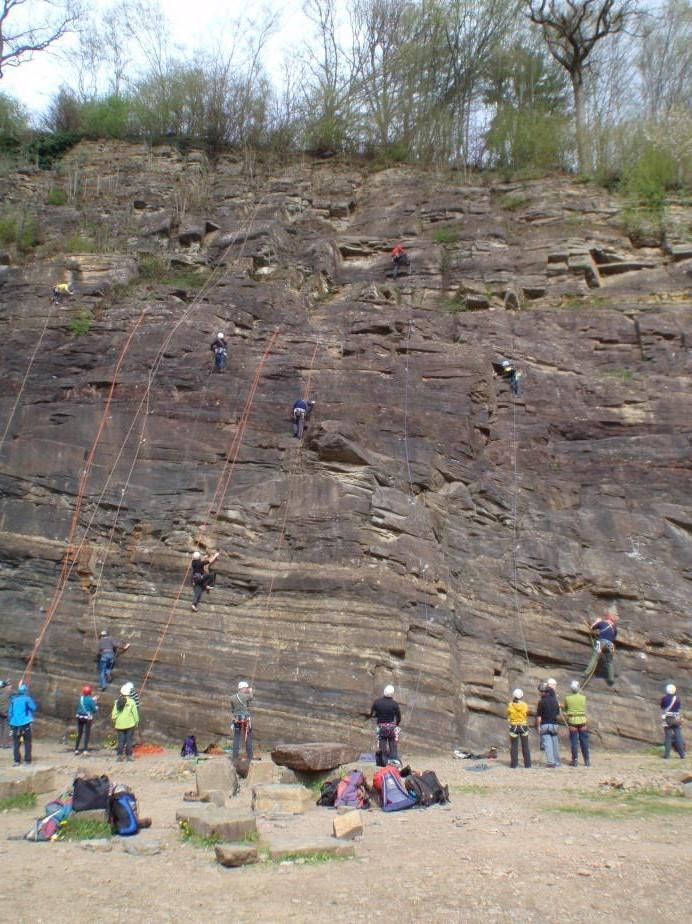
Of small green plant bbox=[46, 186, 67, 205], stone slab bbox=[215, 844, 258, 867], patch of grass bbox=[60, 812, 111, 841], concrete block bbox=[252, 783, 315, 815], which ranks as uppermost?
small green plant bbox=[46, 186, 67, 205]

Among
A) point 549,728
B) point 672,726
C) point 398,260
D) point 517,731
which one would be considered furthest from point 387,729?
point 398,260

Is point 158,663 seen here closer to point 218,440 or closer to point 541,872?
point 218,440

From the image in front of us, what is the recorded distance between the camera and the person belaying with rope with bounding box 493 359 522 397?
64.9 feet

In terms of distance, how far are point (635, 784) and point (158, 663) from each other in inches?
310

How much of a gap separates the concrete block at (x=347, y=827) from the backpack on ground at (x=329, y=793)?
1668mm

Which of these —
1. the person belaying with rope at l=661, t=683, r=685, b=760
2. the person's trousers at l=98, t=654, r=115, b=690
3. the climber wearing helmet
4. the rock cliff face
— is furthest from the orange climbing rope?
the person belaying with rope at l=661, t=683, r=685, b=760

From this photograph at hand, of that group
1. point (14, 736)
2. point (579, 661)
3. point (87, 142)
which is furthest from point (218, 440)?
point (87, 142)

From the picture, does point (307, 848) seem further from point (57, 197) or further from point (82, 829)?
point (57, 197)

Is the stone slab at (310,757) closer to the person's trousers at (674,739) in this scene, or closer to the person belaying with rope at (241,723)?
the person belaying with rope at (241,723)

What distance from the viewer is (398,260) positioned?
24578 millimetres

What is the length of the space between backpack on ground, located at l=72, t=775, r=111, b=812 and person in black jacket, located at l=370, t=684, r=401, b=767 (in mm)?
4749

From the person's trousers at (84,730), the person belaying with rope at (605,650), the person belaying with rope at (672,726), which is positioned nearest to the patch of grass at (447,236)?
the person belaying with rope at (605,650)

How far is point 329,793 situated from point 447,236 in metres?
21.0

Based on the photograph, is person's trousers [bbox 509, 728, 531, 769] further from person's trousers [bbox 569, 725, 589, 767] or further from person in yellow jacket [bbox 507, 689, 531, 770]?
person's trousers [bbox 569, 725, 589, 767]
